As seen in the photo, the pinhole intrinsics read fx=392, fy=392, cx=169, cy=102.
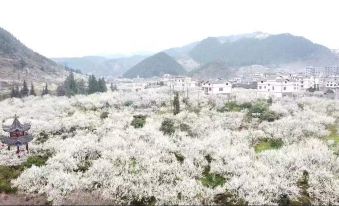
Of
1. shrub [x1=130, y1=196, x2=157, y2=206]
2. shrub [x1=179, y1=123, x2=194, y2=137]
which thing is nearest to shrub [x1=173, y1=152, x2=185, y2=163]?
shrub [x1=130, y1=196, x2=157, y2=206]

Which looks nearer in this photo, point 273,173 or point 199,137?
point 273,173

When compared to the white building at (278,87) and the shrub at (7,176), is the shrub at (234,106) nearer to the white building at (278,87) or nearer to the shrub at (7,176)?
the white building at (278,87)

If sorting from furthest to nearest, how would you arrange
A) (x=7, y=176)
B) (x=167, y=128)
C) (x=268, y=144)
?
(x=167, y=128)
(x=268, y=144)
(x=7, y=176)

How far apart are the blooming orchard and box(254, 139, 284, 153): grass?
0.51 metres

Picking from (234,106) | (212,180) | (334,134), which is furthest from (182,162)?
(234,106)

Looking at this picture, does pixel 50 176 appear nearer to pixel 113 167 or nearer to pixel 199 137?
pixel 113 167

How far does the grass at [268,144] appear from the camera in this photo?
4796cm

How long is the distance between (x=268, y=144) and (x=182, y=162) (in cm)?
1431

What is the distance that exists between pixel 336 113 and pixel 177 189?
4761cm

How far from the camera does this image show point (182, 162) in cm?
4112

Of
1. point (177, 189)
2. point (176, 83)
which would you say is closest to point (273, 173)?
point (177, 189)

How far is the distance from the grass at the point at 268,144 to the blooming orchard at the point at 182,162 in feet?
1.66

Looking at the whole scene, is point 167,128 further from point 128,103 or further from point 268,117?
point 128,103

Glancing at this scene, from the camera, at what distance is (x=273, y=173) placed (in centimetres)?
3578
